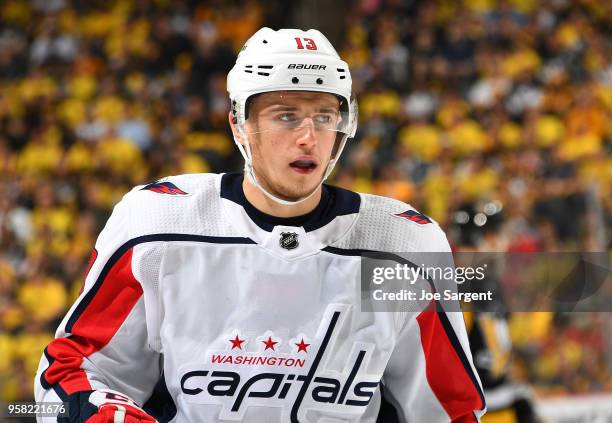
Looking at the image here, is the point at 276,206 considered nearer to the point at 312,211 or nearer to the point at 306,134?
the point at 312,211

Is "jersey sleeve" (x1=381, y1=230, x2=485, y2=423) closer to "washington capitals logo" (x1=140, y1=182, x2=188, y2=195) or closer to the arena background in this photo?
"washington capitals logo" (x1=140, y1=182, x2=188, y2=195)

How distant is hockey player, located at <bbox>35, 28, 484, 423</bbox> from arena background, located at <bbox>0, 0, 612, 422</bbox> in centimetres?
356

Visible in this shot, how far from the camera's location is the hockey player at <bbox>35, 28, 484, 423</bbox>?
234cm

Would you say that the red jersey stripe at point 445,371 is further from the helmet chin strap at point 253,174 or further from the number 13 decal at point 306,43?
the number 13 decal at point 306,43

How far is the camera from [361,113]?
30.8 ft

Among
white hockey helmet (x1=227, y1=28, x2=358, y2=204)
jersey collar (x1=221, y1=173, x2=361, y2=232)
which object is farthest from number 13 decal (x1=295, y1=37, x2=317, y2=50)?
jersey collar (x1=221, y1=173, x2=361, y2=232)

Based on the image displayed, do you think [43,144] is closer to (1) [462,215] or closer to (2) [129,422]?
(1) [462,215]

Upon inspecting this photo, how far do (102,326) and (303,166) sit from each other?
0.60m

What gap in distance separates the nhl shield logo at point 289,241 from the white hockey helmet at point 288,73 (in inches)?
3.0

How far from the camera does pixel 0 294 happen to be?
23.0ft

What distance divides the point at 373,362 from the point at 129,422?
59 centimetres

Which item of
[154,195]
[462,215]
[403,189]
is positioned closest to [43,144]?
[403,189]

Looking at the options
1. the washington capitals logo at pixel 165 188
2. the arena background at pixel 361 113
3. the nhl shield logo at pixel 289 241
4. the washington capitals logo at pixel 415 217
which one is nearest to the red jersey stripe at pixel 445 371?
the washington capitals logo at pixel 415 217

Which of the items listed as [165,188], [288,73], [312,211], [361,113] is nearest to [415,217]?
[312,211]
